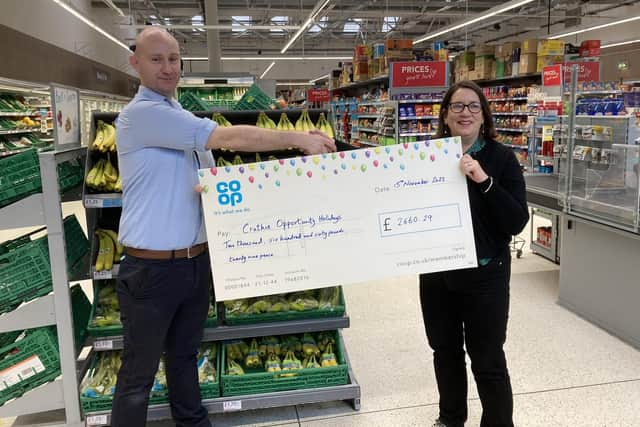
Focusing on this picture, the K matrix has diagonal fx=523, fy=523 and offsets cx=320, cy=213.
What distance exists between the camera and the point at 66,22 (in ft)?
48.8

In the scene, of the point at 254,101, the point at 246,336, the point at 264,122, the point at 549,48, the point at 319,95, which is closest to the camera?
the point at 246,336

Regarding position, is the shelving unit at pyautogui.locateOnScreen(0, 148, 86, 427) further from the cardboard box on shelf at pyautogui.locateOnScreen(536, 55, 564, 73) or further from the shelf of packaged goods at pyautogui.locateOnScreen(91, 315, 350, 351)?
the cardboard box on shelf at pyautogui.locateOnScreen(536, 55, 564, 73)

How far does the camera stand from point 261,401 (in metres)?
2.77

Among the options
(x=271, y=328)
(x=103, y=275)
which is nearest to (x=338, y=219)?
(x=271, y=328)

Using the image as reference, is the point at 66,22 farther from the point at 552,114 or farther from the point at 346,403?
the point at 346,403

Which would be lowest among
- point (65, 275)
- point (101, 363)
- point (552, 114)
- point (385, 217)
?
point (101, 363)

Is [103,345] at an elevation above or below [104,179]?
below

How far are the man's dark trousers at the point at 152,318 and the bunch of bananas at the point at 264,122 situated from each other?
989 mm

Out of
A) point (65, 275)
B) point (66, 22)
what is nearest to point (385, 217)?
point (65, 275)

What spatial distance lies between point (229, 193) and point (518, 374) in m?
2.27

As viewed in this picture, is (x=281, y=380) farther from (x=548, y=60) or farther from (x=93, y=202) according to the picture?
(x=548, y=60)

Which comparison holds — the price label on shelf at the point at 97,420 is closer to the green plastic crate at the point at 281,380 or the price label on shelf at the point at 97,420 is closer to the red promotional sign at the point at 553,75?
the green plastic crate at the point at 281,380

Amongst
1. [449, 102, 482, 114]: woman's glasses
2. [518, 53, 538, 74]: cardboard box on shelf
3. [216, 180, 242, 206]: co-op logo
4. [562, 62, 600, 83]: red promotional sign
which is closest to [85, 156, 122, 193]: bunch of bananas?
[216, 180, 242, 206]: co-op logo

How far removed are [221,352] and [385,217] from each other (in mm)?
1371
